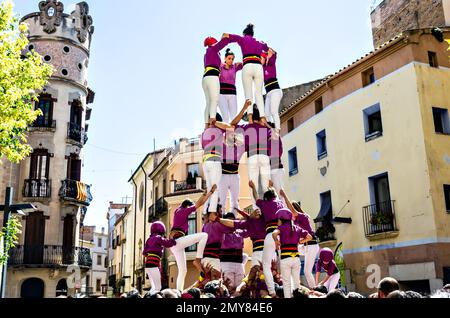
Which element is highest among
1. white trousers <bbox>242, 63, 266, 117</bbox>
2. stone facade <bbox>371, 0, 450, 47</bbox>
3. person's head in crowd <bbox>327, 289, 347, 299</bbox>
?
stone facade <bbox>371, 0, 450, 47</bbox>

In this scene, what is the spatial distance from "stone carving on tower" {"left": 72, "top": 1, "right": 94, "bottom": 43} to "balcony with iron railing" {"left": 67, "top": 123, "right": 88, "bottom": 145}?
18.2ft

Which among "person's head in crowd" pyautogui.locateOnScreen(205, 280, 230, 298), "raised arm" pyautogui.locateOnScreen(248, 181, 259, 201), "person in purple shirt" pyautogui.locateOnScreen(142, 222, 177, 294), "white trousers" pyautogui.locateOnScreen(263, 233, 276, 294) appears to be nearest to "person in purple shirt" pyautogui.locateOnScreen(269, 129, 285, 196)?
"raised arm" pyautogui.locateOnScreen(248, 181, 259, 201)

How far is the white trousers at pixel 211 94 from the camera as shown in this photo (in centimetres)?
995

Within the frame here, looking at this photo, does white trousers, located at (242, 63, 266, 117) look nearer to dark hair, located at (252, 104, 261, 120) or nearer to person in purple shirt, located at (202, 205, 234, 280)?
dark hair, located at (252, 104, 261, 120)

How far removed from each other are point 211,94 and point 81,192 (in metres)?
21.7

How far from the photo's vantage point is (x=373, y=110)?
2034 cm

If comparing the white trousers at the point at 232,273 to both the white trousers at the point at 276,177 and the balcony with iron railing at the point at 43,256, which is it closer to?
the white trousers at the point at 276,177

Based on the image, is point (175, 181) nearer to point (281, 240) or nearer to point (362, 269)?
point (362, 269)

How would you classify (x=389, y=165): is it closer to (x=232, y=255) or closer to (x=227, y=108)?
(x=227, y=108)

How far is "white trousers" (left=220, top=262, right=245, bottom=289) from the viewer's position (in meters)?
Answer: 9.49

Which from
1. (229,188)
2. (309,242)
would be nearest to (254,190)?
(229,188)

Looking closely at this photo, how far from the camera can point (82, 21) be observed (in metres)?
31.7
